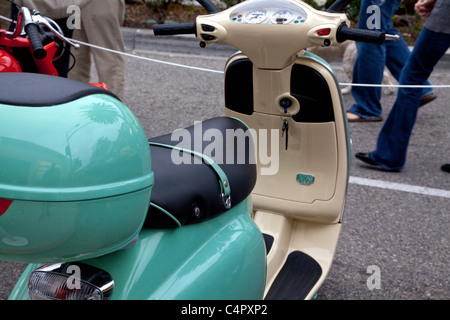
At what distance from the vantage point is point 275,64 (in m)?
1.95

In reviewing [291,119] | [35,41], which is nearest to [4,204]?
[35,41]

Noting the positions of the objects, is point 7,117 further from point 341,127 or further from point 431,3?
point 431,3

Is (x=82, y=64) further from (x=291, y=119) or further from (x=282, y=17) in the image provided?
(x=282, y=17)

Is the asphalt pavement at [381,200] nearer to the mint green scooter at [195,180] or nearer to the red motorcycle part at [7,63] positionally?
the mint green scooter at [195,180]

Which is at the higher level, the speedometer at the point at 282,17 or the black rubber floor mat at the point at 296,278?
the speedometer at the point at 282,17

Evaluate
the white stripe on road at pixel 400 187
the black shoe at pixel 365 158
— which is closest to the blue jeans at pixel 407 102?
the black shoe at pixel 365 158

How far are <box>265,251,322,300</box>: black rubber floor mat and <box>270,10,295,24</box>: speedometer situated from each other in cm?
89

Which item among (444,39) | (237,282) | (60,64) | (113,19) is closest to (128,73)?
(113,19)

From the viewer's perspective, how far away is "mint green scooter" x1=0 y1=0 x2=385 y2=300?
0.97 metres

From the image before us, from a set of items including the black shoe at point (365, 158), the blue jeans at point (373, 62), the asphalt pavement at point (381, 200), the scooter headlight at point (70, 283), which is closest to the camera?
the scooter headlight at point (70, 283)

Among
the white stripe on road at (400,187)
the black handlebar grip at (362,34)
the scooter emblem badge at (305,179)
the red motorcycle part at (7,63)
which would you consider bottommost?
the white stripe on road at (400,187)

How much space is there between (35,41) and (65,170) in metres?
0.84

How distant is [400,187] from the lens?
332 centimetres

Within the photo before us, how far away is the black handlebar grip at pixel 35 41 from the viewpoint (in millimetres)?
1613
